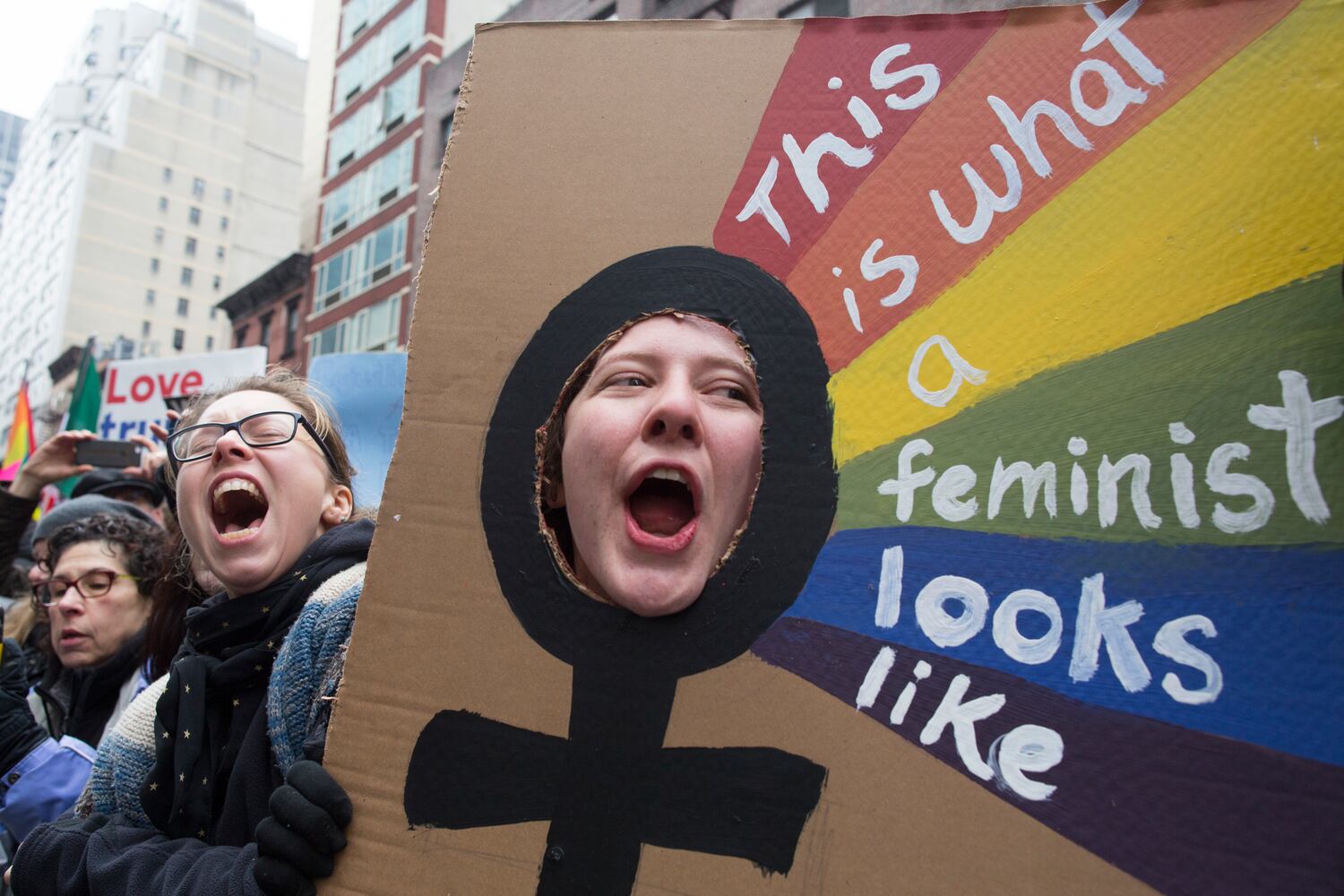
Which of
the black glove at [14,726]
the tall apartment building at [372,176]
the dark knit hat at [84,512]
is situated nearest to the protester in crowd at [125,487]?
the dark knit hat at [84,512]

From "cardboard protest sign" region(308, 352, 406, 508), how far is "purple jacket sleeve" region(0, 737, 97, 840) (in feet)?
4.37

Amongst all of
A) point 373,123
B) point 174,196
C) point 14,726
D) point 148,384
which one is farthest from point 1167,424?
point 174,196

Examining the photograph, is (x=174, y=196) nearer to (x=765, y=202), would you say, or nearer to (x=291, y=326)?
(x=291, y=326)

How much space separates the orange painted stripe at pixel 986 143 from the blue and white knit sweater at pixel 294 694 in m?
0.88

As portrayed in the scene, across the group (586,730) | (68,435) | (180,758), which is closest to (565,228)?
(586,730)

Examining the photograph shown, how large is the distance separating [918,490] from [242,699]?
46.8 inches

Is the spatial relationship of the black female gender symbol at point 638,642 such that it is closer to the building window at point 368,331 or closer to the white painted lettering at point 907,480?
the white painted lettering at point 907,480

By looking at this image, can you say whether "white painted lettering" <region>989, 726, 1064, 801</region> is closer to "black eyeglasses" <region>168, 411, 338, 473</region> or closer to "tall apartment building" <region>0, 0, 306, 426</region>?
"black eyeglasses" <region>168, 411, 338, 473</region>

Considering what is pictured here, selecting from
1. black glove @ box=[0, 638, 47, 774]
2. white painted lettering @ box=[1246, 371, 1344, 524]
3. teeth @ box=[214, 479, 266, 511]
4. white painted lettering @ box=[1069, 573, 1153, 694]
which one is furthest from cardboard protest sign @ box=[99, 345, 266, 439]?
white painted lettering @ box=[1246, 371, 1344, 524]

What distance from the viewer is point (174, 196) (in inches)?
2195

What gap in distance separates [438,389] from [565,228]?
31cm

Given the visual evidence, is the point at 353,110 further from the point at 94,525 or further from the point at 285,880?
the point at 285,880

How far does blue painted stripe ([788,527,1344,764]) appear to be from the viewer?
3.54 feet

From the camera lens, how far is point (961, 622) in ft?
3.92
